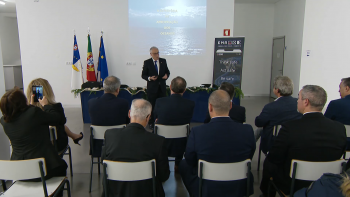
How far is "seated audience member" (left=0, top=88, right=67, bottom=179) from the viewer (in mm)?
1925

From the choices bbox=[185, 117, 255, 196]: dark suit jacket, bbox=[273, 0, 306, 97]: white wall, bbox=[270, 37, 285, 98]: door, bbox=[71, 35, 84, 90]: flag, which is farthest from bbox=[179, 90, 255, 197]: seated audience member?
bbox=[270, 37, 285, 98]: door

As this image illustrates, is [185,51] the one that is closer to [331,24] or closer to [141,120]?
[331,24]

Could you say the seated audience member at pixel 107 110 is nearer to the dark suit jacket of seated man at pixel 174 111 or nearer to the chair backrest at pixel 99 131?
the chair backrest at pixel 99 131

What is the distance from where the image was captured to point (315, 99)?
1.95m

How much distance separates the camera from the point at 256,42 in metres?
9.21

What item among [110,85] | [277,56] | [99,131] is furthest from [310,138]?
[277,56]

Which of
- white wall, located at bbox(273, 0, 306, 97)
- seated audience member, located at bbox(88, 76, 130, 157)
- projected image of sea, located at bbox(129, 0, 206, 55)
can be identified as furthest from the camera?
white wall, located at bbox(273, 0, 306, 97)

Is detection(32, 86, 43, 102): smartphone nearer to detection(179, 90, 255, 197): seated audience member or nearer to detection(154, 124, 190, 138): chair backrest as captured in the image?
detection(154, 124, 190, 138): chair backrest

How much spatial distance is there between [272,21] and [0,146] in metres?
9.31

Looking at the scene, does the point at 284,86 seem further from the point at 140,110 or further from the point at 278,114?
the point at 140,110

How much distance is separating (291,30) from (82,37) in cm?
681

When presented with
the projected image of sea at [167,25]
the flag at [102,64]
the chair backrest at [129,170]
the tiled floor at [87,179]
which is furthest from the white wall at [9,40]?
the chair backrest at [129,170]

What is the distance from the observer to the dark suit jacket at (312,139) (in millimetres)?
1821

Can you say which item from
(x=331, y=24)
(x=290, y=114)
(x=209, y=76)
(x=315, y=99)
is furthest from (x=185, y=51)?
(x=315, y=99)
